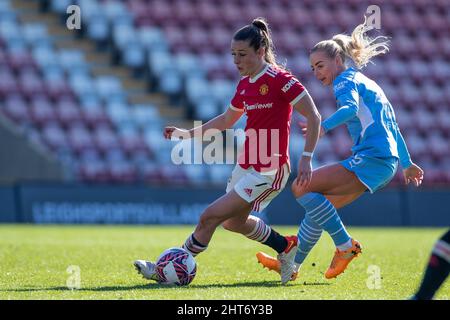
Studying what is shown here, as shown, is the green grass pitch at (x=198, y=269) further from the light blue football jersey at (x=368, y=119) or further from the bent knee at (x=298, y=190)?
the light blue football jersey at (x=368, y=119)

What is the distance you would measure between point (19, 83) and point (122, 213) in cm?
425

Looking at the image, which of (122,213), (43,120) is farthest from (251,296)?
(43,120)

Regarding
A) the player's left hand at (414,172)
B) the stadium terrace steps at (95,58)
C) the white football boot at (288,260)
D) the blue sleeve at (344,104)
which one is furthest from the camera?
the stadium terrace steps at (95,58)

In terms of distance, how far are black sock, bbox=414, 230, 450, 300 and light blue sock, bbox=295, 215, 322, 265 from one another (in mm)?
2250

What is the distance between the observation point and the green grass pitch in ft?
21.1

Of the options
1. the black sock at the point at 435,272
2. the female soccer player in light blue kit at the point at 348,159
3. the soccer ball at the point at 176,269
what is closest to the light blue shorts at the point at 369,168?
the female soccer player in light blue kit at the point at 348,159

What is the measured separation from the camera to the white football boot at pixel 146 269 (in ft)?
23.5

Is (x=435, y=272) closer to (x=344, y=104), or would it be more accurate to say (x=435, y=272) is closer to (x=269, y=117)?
(x=344, y=104)

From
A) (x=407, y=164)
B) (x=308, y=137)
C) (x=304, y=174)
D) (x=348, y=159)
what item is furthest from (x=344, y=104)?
(x=407, y=164)

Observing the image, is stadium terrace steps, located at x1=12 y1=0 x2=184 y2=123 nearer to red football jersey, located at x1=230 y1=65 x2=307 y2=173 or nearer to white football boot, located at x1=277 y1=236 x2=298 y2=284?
white football boot, located at x1=277 y1=236 x2=298 y2=284

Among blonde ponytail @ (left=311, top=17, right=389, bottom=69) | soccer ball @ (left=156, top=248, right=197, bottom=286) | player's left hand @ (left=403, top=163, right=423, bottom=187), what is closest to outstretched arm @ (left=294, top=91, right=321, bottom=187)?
blonde ponytail @ (left=311, top=17, right=389, bottom=69)

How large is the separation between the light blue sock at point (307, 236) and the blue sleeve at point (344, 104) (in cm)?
92

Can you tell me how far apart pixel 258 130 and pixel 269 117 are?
141 millimetres

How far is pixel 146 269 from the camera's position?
7.16m
